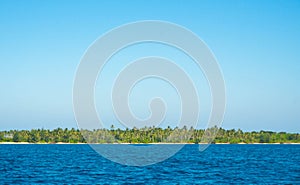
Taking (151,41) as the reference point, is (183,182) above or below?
below

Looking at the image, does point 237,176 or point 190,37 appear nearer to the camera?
point 190,37

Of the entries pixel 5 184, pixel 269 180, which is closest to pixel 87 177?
pixel 5 184

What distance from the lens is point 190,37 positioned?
47.6 m

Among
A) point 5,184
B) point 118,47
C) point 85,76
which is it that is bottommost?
point 5,184

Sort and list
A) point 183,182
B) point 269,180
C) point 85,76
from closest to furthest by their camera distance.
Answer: point 85,76, point 183,182, point 269,180

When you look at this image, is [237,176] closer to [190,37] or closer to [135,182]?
[135,182]

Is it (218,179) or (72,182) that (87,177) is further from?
(218,179)

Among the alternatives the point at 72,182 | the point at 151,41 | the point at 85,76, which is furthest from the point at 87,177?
the point at 151,41

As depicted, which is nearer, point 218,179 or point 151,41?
point 151,41

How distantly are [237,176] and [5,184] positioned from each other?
87.0 feet

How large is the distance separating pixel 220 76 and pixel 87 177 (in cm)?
1899

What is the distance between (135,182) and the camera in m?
45.3

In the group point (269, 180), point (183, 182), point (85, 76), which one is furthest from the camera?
point (269, 180)

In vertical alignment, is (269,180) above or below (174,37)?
below
